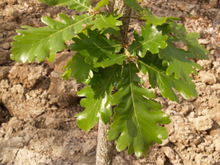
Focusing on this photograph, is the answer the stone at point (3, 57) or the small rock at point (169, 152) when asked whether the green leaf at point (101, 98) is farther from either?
the stone at point (3, 57)

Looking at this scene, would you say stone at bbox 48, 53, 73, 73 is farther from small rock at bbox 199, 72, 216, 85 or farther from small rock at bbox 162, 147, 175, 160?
small rock at bbox 199, 72, 216, 85

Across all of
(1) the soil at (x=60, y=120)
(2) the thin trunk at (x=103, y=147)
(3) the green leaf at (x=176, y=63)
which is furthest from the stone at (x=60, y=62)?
(3) the green leaf at (x=176, y=63)

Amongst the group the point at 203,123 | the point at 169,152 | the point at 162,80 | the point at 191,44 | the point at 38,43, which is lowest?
the point at 169,152

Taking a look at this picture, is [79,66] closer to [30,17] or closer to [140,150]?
[140,150]

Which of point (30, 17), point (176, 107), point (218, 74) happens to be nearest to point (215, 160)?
point (176, 107)

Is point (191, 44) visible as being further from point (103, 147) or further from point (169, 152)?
point (169, 152)

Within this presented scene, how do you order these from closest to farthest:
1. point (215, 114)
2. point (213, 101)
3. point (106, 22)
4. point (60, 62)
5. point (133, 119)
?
point (106, 22)
point (133, 119)
point (215, 114)
point (213, 101)
point (60, 62)

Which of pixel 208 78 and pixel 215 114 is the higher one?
pixel 208 78

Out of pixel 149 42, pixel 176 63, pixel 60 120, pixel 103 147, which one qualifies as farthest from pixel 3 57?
pixel 176 63

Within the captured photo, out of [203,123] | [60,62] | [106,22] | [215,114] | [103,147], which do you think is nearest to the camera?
[106,22]
